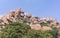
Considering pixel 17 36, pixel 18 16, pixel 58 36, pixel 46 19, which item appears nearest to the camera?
pixel 17 36

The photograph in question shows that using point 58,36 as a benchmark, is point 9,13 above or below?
Answer: above

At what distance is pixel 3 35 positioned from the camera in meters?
37.8

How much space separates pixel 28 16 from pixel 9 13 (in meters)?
4.35

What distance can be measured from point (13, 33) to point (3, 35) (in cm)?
185

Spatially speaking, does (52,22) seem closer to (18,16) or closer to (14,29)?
(18,16)

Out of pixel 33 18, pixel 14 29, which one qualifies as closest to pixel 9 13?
pixel 33 18

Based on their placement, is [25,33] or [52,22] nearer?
[25,33]

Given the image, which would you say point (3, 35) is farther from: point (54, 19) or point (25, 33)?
point (54, 19)

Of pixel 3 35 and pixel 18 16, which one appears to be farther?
pixel 18 16

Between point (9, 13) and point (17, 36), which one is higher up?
point (9, 13)

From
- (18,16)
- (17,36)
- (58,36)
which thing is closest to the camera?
(17,36)

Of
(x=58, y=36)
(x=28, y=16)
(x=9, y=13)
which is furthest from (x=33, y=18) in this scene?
(x=58, y=36)

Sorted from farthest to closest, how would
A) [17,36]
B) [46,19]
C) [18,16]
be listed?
[46,19] < [18,16] < [17,36]

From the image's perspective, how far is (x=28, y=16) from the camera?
2354 inches
